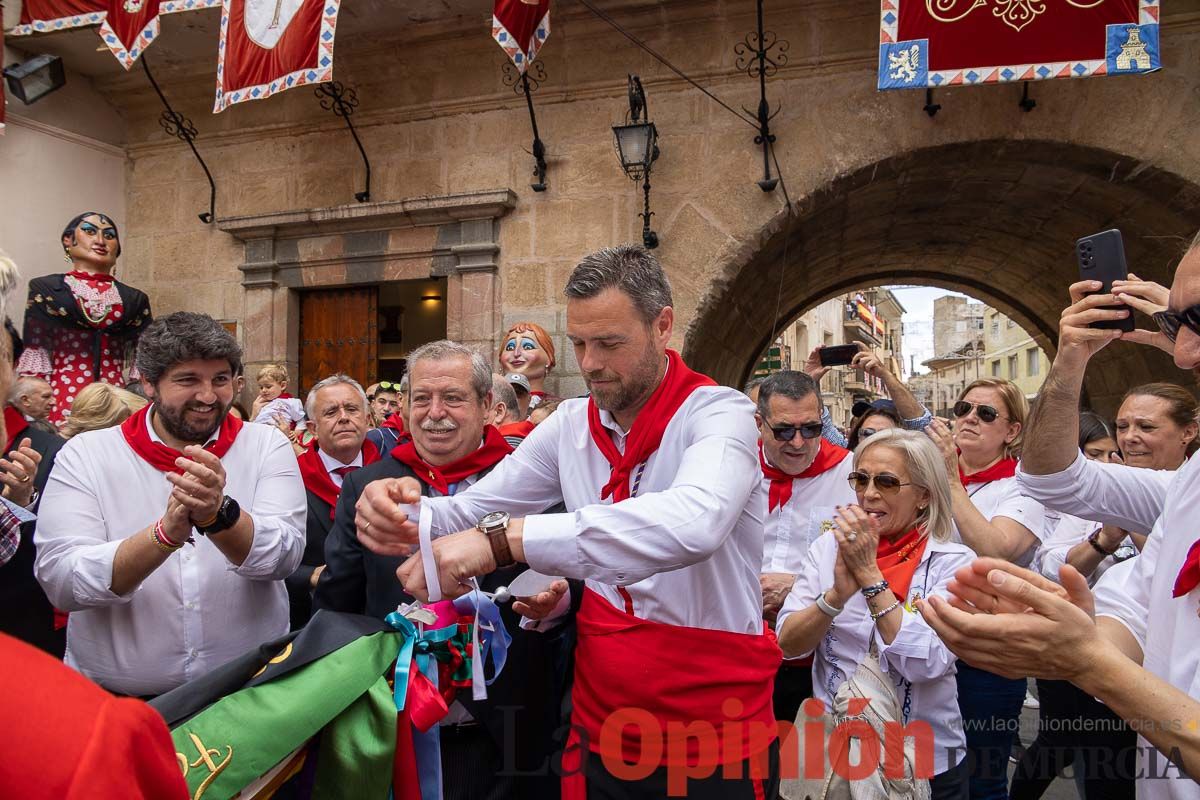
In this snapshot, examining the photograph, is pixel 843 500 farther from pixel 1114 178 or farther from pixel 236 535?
pixel 1114 178

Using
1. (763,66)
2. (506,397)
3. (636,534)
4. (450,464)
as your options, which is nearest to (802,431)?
(506,397)

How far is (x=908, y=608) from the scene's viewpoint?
2.48 metres

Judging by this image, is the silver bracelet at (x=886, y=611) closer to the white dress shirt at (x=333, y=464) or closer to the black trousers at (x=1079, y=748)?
the black trousers at (x=1079, y=748)

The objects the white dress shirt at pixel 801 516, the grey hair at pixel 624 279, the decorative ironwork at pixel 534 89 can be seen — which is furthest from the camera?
the decorative ironwork at pixel 534 89

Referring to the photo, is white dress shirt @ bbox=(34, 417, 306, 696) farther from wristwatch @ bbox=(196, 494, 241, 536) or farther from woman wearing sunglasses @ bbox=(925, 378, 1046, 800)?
woman wearing sunglasses @ bbox=(925, 378, 1046, 800)

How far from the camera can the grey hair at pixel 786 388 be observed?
370 cm

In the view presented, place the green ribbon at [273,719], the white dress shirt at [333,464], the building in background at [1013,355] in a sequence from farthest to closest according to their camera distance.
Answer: the building in background at [1013,355] → the white dress shirt at [333,464] → the green ribbon at [273,719]

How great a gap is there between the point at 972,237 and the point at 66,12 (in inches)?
377

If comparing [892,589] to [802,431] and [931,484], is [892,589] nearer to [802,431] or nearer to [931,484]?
[931,484]

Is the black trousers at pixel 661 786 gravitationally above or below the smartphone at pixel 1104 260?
below

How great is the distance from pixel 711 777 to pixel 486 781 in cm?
71

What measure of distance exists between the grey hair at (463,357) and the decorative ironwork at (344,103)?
5364 mm

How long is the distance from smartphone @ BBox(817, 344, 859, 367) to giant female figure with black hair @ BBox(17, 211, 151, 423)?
5857mm

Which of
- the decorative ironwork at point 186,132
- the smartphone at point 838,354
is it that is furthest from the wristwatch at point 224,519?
the decorative ironwork at point 186,132
